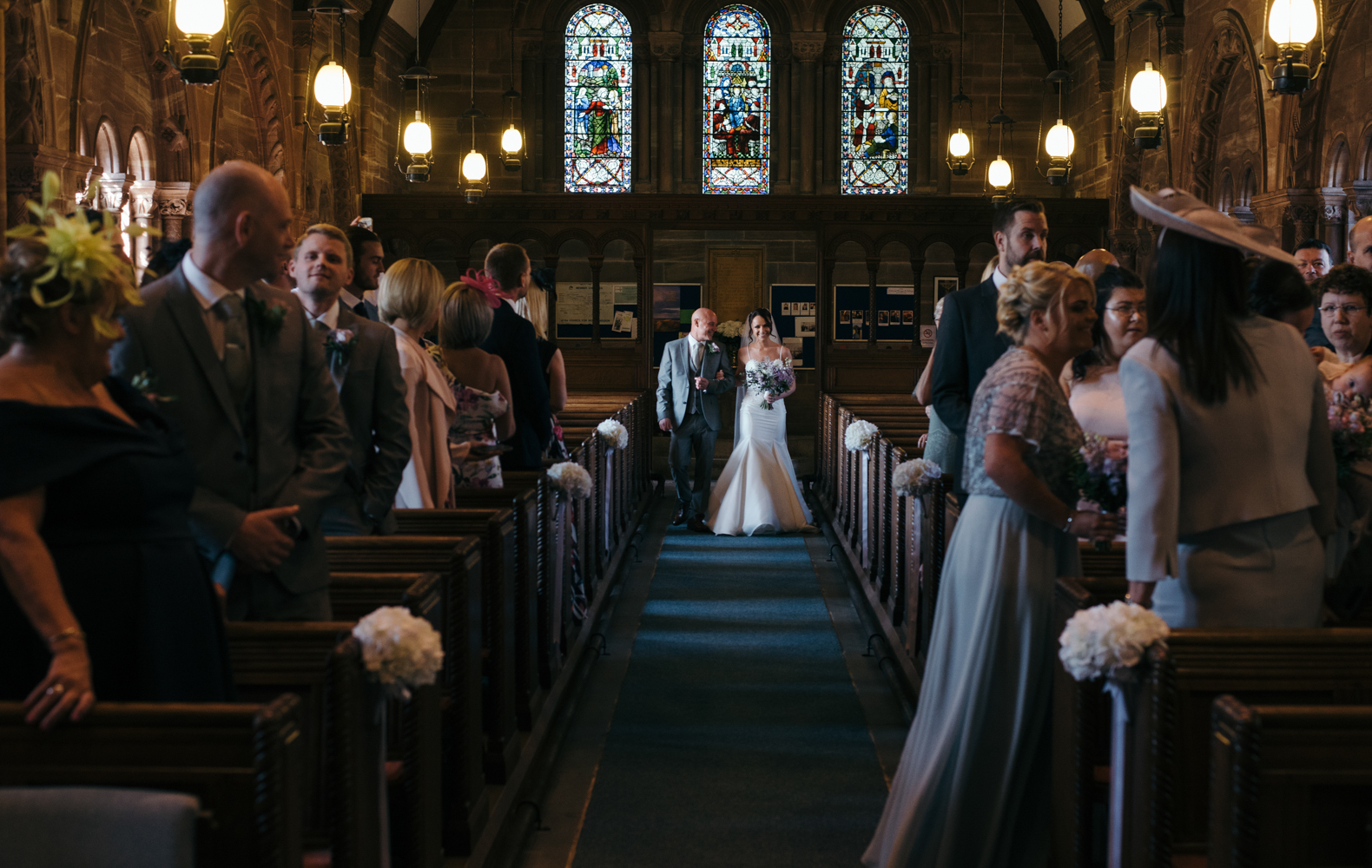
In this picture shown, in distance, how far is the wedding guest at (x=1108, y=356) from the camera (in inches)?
132

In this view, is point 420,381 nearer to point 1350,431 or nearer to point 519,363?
point 519,363

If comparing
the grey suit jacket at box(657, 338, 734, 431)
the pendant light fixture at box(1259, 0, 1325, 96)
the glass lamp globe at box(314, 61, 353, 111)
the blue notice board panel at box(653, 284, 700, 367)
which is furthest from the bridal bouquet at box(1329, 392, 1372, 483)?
the blue notice board panel at box(653, 284, 700, 367)

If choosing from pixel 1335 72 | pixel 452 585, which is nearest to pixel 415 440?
pixel 452 585

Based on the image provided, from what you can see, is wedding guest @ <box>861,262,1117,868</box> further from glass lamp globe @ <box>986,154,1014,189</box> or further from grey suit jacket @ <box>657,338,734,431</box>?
glass lamp globe @ <box>986,154,1014,189</box>

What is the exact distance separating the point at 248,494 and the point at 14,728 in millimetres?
738

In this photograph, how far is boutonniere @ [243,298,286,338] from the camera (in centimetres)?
232

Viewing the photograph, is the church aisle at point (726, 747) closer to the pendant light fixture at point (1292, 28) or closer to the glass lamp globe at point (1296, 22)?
the pendant light fixture at point (1292, 28)

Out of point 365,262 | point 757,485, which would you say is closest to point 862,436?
point 757,485

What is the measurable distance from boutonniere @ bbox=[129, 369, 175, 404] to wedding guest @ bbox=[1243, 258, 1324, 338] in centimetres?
226

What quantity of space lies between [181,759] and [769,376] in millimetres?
7193

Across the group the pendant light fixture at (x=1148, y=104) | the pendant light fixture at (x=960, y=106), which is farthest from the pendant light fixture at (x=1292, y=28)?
the pendant light fixture at (x=960, y=106)

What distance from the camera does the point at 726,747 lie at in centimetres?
417

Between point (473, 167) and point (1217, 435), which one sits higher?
point (473, 167)

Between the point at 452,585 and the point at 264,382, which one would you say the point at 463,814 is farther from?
the point at 264,382
